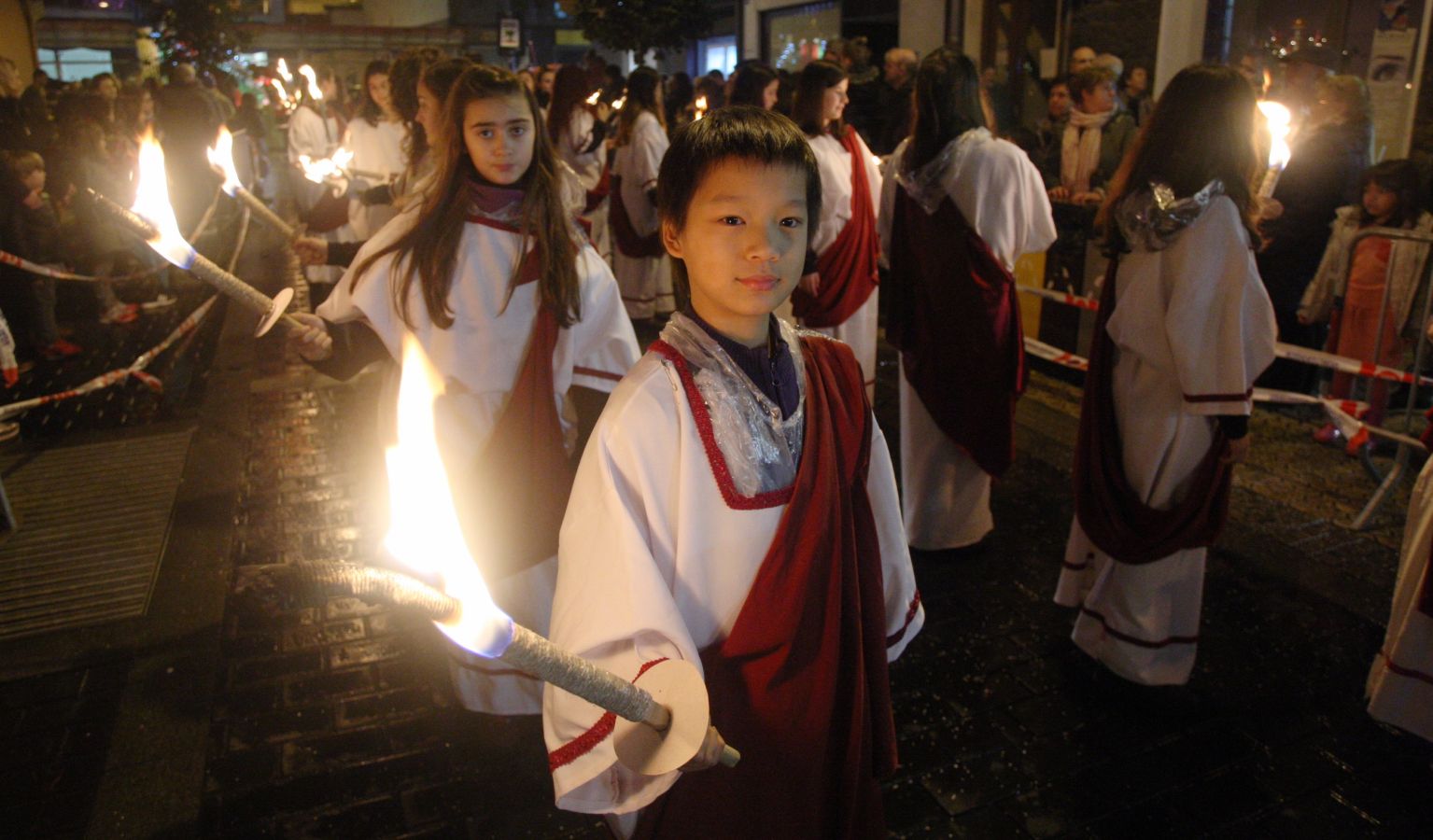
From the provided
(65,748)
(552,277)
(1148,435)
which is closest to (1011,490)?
(1148,435)

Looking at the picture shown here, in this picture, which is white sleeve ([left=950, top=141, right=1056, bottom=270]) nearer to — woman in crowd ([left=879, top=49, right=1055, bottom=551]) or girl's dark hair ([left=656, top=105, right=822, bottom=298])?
woman in crowd ([left=879, top=49, right=1055, bottom=551])

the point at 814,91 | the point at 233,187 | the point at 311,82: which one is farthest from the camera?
the point at 311,82

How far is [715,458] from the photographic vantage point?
1786mm

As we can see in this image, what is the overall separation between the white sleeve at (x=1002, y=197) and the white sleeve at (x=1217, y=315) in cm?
105

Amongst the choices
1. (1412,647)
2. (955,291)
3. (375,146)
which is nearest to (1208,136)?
(955,291)

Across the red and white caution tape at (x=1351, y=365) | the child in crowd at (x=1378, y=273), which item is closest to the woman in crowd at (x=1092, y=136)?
the child in crowd at (x=1378, y=273)

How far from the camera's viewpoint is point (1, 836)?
3.00 meters

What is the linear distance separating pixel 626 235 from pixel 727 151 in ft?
25.2

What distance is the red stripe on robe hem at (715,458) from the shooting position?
179 centimetres

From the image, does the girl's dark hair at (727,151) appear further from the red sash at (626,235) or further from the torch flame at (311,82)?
the torch flame at (311,82)

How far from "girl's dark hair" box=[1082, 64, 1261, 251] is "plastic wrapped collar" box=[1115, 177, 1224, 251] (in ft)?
0.12

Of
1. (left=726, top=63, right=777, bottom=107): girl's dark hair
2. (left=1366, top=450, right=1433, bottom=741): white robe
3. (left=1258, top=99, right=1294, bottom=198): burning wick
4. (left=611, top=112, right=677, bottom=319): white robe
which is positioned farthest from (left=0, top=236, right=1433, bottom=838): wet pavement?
(left=611, top=112, right=677, bottom=319): white robe

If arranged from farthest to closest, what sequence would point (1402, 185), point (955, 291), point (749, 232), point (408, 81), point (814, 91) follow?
1. point (1402, 185)
2. point (814, 91)
3. point (408, 81)
4. point (955, 291)
5. point (749, 232)

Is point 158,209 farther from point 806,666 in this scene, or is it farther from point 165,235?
point 806,666
